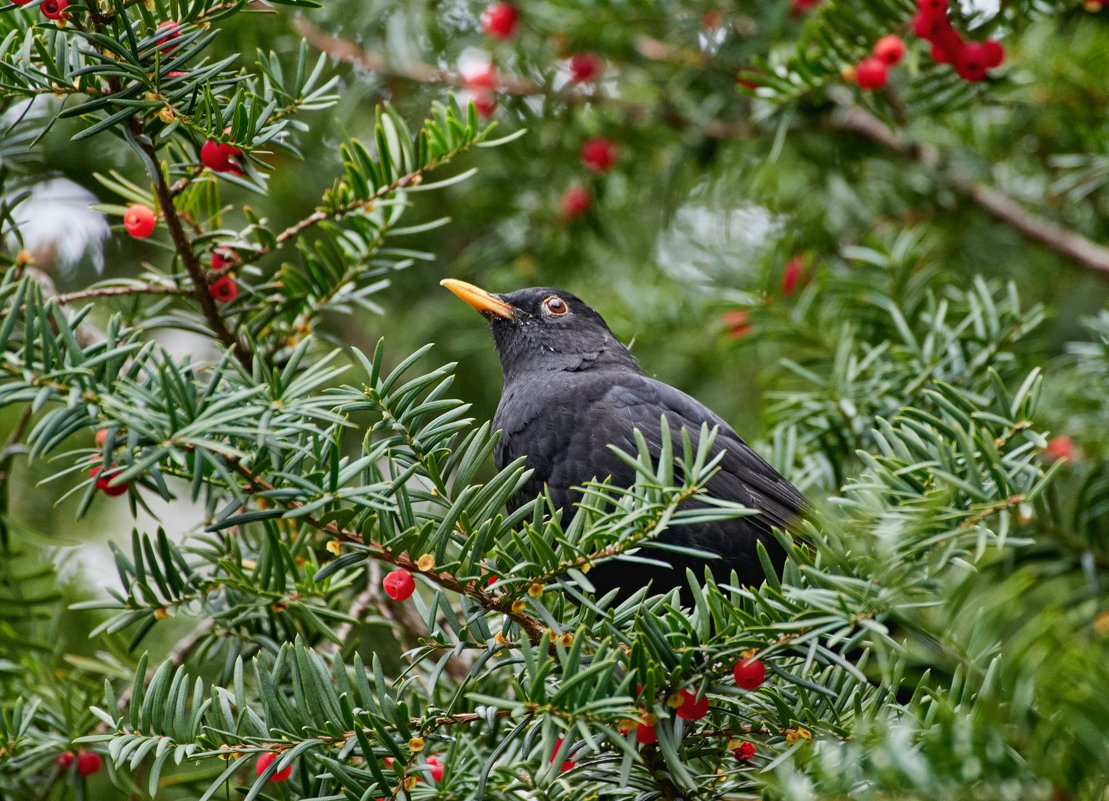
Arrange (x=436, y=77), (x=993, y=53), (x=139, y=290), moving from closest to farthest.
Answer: (x=139, y=290)
(x=993, y=53)
(x=436, y=77)

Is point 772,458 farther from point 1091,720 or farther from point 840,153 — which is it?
point 1091,720

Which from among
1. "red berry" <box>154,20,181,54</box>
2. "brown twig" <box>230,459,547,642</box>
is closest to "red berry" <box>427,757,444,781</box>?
"brown twig" <box>230,459,547,642</box>

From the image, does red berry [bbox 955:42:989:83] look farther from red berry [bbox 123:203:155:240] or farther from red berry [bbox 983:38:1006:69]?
red berry [bbox 123:203:155:240]

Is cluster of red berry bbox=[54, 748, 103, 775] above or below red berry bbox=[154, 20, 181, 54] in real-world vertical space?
below

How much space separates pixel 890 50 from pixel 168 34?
2.03 m

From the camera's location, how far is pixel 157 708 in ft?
6.02

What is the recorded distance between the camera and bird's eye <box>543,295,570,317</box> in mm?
3877

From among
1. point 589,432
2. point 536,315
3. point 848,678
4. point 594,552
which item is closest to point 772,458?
point 589,432

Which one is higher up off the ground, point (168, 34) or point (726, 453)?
point (168, 34)

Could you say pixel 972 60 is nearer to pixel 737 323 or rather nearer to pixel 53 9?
pixel 737 323

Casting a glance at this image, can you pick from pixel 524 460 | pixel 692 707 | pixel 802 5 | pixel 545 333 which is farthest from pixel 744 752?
pixel 802 5

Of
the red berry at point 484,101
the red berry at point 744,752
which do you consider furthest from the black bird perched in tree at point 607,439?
the red berry at point 484,101

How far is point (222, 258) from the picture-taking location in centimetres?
246

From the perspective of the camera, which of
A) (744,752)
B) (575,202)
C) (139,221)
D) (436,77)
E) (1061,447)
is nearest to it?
(744,752)
